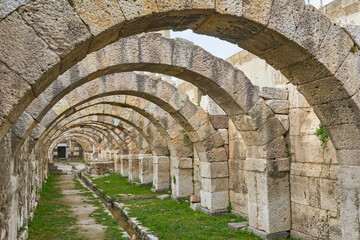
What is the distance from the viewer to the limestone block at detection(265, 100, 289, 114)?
608 centimetres

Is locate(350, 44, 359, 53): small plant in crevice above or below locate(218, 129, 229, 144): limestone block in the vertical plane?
above

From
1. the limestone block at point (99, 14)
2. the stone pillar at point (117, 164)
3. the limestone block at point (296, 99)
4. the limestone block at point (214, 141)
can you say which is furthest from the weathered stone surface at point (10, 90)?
the stone pillar at point (117, 164)

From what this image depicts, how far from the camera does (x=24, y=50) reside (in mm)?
2395

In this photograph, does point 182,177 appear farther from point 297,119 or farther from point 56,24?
point 56,24

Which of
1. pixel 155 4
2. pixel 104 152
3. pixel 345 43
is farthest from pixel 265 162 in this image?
pixel 104 152

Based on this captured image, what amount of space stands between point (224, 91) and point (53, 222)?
214 inches

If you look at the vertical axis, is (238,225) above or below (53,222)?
above

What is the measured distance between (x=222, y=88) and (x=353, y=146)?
2.45 m

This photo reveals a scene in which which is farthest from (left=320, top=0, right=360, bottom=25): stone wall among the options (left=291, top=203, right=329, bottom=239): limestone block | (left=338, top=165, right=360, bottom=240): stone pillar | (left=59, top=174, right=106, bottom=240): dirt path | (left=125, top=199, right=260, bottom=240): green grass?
(left=59, top=174, right=106, bottom=240): dirt path

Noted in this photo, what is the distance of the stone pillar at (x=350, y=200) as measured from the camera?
3959 mm

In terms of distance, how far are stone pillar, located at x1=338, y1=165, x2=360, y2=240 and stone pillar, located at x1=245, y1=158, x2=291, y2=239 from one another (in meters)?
1.75

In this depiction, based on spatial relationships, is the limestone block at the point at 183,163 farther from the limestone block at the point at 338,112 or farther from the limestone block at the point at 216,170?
the limestone block at the point at 338,112

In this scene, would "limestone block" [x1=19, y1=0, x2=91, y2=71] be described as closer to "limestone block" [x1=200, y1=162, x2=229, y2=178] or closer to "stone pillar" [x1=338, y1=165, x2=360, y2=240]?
"stone pillar" [x1=338, y1=165, x2=360, y2=240]

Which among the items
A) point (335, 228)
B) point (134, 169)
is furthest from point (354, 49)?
point (134, 169)
